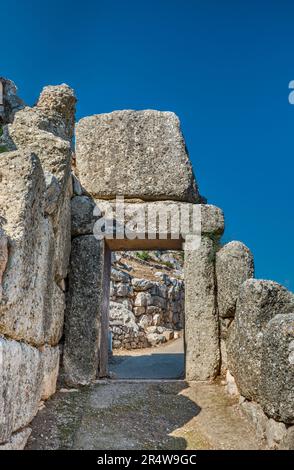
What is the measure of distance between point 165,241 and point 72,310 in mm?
1484

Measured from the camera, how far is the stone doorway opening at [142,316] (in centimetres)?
1017

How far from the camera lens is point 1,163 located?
364 centimetres

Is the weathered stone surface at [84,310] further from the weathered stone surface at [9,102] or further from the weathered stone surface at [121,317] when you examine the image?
the weathered stone surface at [121,317]

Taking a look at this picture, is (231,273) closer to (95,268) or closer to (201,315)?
(201,315)

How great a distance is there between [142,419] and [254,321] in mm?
1374

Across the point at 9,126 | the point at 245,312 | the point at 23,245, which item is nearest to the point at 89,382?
the point at 245,312

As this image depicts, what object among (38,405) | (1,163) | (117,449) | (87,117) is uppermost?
(87,117)

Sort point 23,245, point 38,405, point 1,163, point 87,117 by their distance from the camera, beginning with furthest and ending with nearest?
point 87,117, point 38,405, point 1,163, point 23,245

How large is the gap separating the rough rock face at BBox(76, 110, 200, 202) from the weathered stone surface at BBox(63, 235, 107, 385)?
2.73 feet

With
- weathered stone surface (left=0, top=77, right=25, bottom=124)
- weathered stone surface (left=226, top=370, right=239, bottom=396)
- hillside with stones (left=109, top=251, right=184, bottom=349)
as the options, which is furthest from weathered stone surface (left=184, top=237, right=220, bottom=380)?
hillside with stones (left=109, top=251, right=184, bottom=349)

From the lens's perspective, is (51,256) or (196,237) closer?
(51,256)

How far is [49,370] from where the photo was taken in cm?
459

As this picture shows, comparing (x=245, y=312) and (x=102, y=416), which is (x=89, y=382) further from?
(x=245, y=312)

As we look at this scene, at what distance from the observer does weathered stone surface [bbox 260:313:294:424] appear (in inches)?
133
